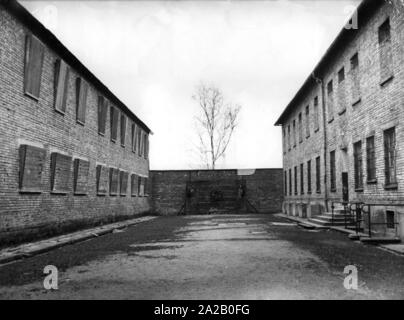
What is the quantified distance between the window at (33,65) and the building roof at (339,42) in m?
10.4

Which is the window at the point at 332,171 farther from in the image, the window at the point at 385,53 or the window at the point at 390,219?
the window at the point at 385,53

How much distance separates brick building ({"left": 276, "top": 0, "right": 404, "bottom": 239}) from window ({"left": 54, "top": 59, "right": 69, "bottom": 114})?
10.4 metres

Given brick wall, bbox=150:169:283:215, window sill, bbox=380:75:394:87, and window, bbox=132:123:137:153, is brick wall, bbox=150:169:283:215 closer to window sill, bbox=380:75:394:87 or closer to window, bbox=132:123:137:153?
window, bbox=132:123:137:153

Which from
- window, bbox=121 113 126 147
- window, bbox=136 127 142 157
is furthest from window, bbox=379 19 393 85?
window, bbox=136 127 142 157

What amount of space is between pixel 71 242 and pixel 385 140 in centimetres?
1014

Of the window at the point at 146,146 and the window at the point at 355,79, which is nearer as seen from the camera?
the window at the point at 355,79

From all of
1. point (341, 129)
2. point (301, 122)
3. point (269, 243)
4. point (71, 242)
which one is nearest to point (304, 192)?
point (301, 122)

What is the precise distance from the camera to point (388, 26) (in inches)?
512

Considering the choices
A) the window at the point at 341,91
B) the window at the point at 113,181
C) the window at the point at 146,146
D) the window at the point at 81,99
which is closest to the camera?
the window at the point at 81,99

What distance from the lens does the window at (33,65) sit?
491 inches

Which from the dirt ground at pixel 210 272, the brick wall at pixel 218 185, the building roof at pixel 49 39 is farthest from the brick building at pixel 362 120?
the building roof at pixel 49 39

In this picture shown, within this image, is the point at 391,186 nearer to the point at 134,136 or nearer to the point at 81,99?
the point at 81,99

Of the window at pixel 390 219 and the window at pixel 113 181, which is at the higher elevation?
the window at pixel 113 181
